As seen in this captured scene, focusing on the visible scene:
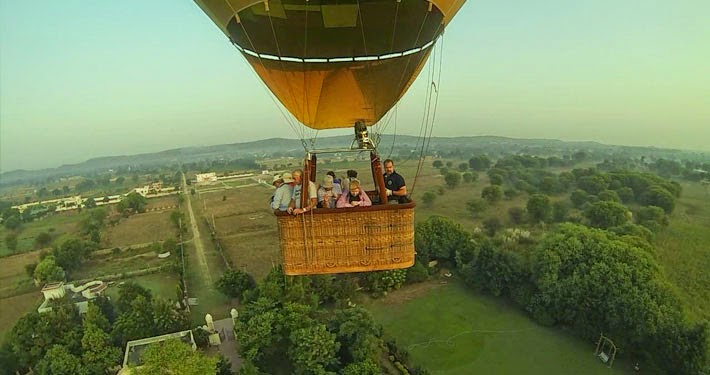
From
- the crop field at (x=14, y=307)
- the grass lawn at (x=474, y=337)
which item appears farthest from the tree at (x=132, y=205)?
the grass lawn at (x=474, y=337)

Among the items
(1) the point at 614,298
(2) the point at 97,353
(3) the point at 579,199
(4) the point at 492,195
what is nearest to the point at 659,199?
(3) the point at 579,199

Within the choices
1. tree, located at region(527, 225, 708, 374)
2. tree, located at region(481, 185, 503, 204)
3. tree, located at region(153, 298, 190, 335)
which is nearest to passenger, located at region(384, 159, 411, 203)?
tree, located at region(527, 225, 708, 374)

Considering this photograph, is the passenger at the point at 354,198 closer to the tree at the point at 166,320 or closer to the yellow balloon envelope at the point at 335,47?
the yellow balloon envelope at the point at 335,47

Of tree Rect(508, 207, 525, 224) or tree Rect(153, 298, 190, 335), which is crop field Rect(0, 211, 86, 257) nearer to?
tree Rect(153, 298, 190, 335)

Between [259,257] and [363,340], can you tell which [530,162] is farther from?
[363,340]

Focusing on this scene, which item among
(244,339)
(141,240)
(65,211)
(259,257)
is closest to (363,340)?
(244,339)
